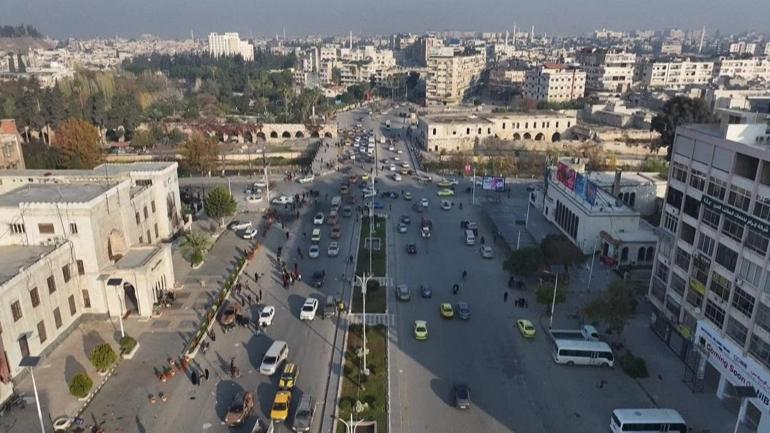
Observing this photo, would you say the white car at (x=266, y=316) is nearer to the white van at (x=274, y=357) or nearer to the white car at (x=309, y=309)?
the white car at (x=309, y=309)

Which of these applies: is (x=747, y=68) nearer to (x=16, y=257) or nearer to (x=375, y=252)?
(x=375, y=252)

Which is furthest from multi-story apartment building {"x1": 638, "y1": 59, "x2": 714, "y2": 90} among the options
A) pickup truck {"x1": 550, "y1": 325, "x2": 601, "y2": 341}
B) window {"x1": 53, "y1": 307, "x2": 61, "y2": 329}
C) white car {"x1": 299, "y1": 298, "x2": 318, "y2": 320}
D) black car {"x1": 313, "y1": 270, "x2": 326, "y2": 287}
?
window {"x1": 53, "y1": 307, "x2": 61, "y2": 329}

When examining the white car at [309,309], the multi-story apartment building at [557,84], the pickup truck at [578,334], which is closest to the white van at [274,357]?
the white car at [309,309]

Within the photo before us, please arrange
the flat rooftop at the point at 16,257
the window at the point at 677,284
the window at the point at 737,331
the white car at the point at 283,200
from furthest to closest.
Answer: the white car at the point at 283,200 < the window at the point at 677,284 < the flat rooftop at the point at 16,257 < the window at the point at 737,331

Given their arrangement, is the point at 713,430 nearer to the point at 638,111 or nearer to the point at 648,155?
the point at 648,155

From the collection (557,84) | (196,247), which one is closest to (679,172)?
(196,247)

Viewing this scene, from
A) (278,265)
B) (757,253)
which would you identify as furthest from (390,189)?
(757,253)
